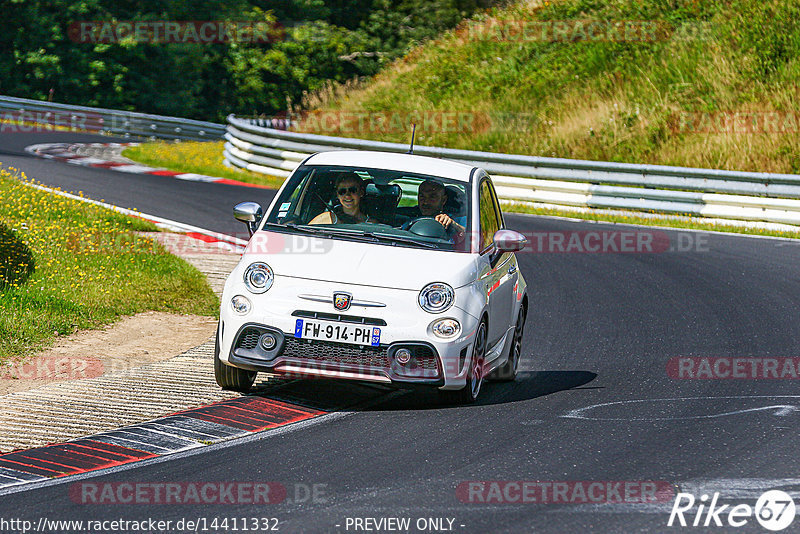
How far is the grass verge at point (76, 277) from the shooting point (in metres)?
10.3

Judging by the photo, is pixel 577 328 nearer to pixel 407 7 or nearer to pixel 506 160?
pixel 506 160

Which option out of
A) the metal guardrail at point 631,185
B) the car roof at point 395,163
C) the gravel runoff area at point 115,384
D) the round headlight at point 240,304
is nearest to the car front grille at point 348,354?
the round headlight at point 240,304

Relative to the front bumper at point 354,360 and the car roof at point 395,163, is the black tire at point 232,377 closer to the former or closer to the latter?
the front bumper at point 354,360

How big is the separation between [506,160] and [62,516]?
1818cm

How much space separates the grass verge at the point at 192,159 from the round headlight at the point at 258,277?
1582 centimetres

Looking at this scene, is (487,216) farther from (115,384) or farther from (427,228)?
(115,384)

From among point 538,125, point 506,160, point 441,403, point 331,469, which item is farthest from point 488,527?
point 538,125

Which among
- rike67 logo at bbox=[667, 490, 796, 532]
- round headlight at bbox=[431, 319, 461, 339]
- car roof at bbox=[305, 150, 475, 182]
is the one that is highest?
car roof at bbox=[305, 150, 475, 182]

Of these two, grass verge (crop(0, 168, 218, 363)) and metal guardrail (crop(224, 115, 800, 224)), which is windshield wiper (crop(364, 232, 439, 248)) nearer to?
grass verge (crop(0, 168, 218, 363))

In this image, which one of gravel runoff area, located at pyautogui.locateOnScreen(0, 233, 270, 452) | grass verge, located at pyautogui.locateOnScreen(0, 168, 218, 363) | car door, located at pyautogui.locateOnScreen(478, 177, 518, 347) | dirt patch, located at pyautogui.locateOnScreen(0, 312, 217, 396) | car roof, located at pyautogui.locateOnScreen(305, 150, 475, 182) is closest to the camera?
gravel runoff area, located at pyautogui.locateOnScreen(0, 233, 270, 452)

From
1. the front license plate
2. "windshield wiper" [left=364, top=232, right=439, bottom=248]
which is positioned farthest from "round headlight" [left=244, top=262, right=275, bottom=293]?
"windshield wiper" [left=364, top=232, right=439, bottom=248]

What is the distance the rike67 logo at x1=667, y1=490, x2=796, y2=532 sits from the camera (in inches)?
222

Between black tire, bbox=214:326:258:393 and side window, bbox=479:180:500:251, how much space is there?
1996mm

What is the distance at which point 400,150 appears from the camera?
24219 millimetres
